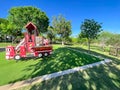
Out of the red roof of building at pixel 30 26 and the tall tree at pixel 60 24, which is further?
the tall tree at pixel 60 24

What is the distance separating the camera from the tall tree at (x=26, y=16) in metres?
42.2

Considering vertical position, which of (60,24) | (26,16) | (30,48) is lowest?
(30,48)

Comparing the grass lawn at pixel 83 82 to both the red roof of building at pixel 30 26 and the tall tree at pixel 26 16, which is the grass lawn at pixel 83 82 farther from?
the tall tree at pixel 26 16

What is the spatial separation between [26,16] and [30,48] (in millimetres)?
32899

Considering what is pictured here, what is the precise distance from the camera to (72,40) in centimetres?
5531

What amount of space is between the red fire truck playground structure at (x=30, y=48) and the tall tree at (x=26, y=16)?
101 ft

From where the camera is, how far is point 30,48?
461 inches

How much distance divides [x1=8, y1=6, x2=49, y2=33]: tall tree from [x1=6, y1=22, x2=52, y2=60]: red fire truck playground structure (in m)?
30.9

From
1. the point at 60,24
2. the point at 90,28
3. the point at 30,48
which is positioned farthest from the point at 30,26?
the point at 60,24

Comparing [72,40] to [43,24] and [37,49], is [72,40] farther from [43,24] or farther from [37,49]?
[37,49]

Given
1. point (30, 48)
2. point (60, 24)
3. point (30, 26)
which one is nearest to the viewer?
point (30, 48)

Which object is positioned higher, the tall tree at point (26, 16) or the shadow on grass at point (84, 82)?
the tall tree at point (26, 16)

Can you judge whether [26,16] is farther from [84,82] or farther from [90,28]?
[84,82]

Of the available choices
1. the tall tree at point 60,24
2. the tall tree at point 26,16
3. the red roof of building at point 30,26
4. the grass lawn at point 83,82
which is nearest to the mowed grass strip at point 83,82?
the grass lawn at point 83,82
